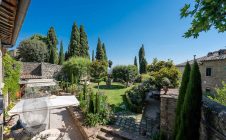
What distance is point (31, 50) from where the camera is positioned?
120 feet

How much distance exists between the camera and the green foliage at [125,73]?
25922 mm

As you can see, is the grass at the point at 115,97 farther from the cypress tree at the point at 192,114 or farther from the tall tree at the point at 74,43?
the tall tree at the point at 74,43

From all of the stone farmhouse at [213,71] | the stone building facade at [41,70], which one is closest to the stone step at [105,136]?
the stone farmhouse at [213,71]

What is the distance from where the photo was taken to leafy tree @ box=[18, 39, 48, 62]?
36.6 meters

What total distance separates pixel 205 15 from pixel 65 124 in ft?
32.5

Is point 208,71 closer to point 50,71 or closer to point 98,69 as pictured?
point 98,69

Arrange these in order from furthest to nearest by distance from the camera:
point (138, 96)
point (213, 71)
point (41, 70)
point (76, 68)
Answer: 1. point (41, 70)
2. point (76, 68)
3. point (213, 71)
4. point (138, 96)

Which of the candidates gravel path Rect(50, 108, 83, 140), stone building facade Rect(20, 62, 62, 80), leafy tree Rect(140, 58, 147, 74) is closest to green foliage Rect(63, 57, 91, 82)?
stone building facade Rect(20, 62, 62, 80)

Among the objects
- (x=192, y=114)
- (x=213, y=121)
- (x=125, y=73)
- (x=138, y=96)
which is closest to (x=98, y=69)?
(x=125, y=73)

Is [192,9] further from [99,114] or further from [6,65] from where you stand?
[6,65]

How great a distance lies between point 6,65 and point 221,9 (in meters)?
10.7

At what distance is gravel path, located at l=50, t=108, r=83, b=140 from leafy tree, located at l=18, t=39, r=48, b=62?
30126 mm

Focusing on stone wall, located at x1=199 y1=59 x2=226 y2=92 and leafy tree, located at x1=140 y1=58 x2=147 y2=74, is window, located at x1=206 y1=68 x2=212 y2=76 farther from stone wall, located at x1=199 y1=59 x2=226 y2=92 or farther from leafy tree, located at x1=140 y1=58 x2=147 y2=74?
leafy tree, located at x1=140 y1=58 x2=147 y2=74

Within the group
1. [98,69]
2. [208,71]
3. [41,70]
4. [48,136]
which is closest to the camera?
[48,136]
